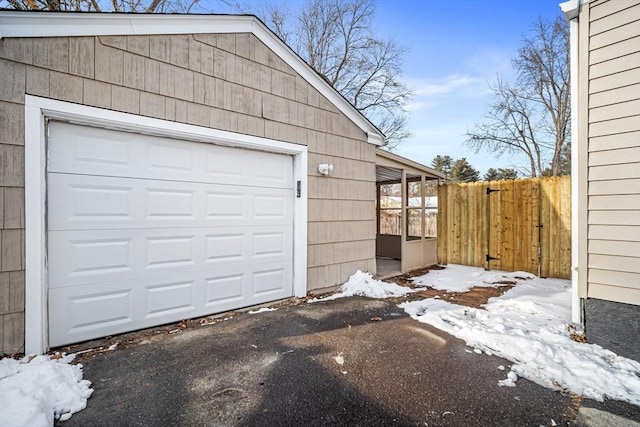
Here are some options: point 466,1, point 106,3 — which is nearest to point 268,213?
point 466,1

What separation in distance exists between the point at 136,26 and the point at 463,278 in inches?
252

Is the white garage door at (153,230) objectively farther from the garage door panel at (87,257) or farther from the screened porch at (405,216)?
the screened porch at (405,216)

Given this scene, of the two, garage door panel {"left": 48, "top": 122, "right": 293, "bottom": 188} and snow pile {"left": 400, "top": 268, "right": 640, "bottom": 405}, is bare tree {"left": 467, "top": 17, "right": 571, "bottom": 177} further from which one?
garage door panel {"left": 48, "top": 122, "right": 293, "bottom": 188}

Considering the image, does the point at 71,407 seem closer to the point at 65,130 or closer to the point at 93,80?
the point at 65,130

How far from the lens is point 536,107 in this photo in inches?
526

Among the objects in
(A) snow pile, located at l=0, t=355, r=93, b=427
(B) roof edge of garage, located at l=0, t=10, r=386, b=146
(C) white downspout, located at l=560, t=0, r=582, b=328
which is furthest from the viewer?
(C) white downspout, located at l=560, t=0, r=582, b=328

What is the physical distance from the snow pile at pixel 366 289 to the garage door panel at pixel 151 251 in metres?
1.25

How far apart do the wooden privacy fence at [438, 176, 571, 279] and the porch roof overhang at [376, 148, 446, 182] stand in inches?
35.1

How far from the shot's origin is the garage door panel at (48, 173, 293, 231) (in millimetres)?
2871

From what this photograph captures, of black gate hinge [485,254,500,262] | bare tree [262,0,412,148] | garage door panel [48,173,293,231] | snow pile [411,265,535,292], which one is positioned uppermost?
bare tree [262,0,412,148]

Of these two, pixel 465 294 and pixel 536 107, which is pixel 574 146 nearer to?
pixel 465 294

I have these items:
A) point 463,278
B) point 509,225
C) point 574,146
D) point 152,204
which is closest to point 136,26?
point 152,204

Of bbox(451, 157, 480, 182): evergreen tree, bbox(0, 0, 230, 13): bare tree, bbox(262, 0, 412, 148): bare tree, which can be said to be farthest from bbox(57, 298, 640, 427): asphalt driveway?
bbox(451, 157, 480, 182): evergreen tree

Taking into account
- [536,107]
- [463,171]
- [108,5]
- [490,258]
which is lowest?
[490,258]
